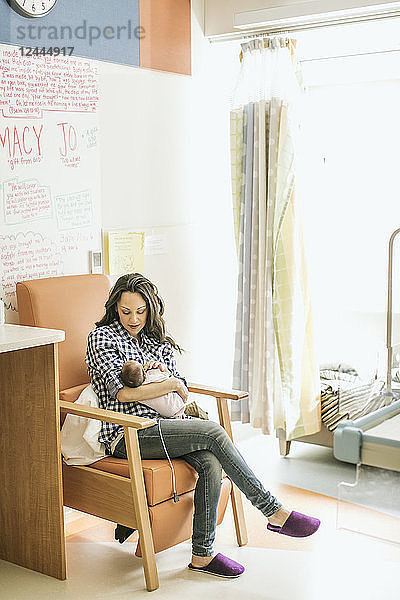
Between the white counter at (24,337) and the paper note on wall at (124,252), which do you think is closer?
the white counter at (24,337)

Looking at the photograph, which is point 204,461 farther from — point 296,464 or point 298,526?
point 296,464

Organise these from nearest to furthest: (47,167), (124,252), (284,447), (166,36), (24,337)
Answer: (24,337)
(47,167)
(124,252)
(166,36)
(284,447)

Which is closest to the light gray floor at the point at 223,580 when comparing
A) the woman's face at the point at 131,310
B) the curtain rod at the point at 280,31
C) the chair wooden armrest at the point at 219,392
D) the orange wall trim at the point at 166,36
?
the chair wooden armrest at the point at 219,392

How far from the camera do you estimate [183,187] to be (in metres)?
3.82

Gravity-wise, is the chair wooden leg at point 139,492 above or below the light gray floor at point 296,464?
above

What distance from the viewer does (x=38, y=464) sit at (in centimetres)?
278

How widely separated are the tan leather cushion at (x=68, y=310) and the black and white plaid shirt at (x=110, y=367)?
127 millimetres

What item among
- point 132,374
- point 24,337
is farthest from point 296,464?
point 24,337

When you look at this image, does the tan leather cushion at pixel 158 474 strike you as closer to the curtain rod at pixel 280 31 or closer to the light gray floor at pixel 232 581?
the light gray floor at pixel 232 581

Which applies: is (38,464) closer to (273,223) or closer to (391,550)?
(391,550)

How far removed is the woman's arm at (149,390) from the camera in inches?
110

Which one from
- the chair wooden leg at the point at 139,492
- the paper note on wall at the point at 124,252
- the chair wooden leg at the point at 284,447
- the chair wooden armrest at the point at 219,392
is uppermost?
the paper note on wall at the point at 124,252

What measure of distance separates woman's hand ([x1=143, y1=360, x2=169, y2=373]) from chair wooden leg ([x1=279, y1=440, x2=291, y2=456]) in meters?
1.24

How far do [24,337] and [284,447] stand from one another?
6.24ft
